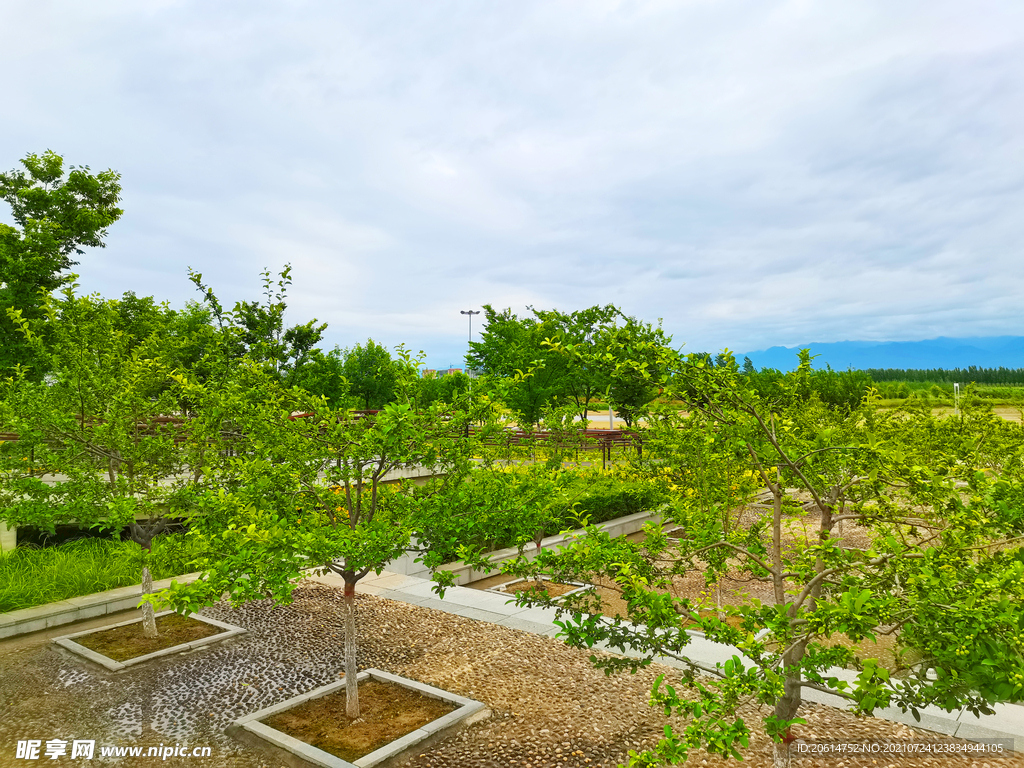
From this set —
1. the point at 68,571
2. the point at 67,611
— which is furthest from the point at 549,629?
the point at 68,571

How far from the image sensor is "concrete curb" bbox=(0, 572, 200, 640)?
25.3ft

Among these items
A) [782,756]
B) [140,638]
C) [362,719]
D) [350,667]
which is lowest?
[140,638]

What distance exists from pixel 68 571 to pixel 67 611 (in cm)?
117

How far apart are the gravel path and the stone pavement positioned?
0.63 ft

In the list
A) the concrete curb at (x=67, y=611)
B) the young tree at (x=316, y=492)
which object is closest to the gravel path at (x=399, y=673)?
the concrete curb at (x=67, y=611)

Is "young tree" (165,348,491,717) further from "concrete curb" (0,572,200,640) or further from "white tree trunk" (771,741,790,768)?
"concrete curb" (0,572,200,640)

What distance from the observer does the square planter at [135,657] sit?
6692 millimetres

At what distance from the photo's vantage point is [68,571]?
9.06 metres

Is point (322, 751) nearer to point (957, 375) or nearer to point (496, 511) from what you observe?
point (496, 511)

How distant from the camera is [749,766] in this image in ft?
14.8

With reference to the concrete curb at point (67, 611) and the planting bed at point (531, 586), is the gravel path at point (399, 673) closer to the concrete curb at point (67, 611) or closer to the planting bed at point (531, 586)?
the concrete curb at point (67, 611)

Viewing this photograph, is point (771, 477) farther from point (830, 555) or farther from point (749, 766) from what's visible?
point (749, 766)

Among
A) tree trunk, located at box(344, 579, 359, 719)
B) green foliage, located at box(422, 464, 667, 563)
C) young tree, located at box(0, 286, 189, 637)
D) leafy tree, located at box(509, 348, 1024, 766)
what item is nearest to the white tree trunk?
leafy tree, located at box(509, 348, 1024, 766)

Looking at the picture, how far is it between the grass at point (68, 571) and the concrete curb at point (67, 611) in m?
0.16
